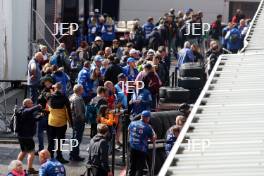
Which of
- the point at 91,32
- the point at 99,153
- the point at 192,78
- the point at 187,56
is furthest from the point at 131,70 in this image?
the point at 91,32

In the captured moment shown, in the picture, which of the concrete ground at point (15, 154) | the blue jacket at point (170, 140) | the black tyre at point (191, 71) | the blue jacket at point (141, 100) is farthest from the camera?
the black tyre at point (191, 71)

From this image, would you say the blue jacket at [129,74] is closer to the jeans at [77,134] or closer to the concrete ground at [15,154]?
the concrete ground at [15,154]

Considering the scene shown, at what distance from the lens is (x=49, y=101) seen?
18.2 meters

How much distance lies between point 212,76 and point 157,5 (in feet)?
75.1

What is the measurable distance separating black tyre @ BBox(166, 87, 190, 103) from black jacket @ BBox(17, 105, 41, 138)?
4826 mm

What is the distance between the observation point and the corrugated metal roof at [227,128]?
33.6 feet

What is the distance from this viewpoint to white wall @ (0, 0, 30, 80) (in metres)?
25.8

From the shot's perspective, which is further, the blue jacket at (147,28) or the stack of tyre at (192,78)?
the blue jacket at (147,28)

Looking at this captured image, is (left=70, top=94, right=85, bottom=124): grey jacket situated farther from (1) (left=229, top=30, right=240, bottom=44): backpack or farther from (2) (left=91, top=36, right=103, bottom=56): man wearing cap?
(1) (left=229, top=30, right=240, bottom=44): backpack

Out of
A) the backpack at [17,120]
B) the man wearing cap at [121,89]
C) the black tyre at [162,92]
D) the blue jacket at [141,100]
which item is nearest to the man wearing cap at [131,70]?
the black tyre at [162,92]

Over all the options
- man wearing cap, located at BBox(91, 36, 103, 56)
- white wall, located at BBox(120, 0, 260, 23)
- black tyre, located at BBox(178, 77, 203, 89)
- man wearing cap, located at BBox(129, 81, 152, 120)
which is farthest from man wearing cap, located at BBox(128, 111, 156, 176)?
white wall, located at BBox(120, 0, 260, 23)

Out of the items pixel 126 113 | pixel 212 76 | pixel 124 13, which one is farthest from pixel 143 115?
pixel 124 13

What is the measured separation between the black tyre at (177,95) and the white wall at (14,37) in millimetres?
5965

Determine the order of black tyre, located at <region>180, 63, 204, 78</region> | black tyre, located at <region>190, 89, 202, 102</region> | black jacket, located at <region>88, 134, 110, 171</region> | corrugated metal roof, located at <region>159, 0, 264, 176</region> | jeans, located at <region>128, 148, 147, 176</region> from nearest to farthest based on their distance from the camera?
corrugated metal roof, located at <region>159, 0, 264, 176</region> → black jacket, located at <region>88, 134, 110, 171</region> → jeans, located at <region>128, 148, 147, 176</region> → black tyre, located at <region>190, 89, 202, 102</region> → black tyre, located at <region>180, 63, 204, 78</region>
